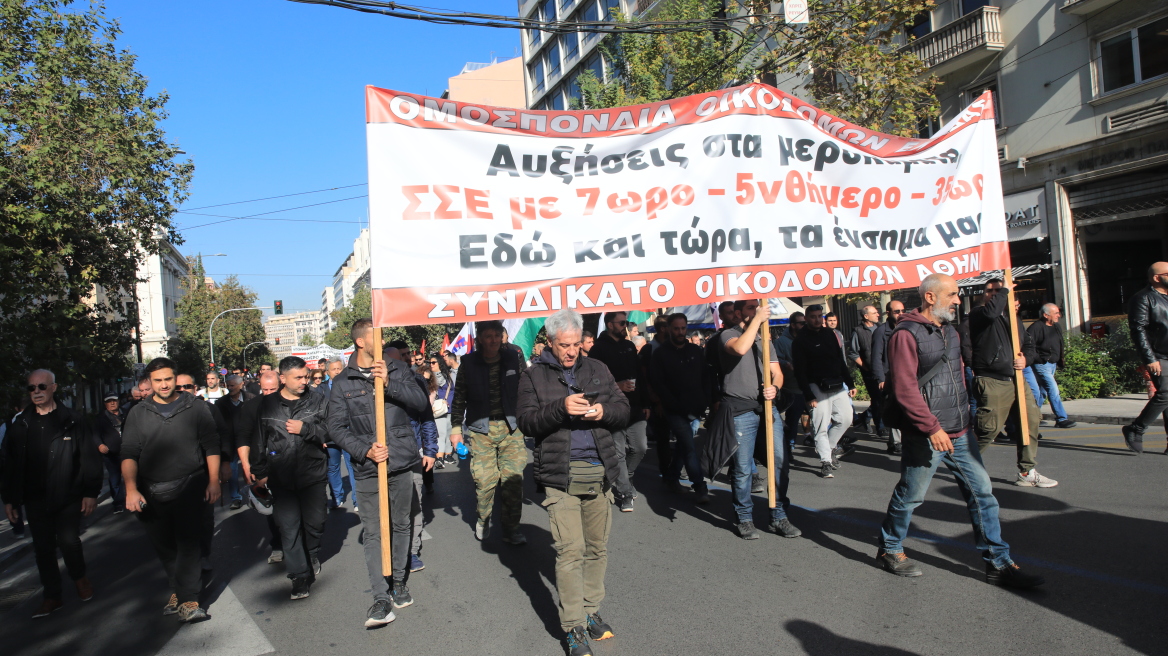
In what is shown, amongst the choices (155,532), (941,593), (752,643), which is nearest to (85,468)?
(155,532)

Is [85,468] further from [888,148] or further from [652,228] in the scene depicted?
[888,148]

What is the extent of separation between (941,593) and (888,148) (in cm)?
310

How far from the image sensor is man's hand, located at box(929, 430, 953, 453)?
4.37 metres

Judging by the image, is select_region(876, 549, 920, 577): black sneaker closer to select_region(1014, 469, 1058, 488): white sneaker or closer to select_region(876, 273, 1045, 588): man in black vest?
select_region(876, 273, 1045, 588): man in black vest

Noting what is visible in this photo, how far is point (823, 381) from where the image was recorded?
26.7 feet

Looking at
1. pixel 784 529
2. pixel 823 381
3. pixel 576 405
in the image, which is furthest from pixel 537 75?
pixel 576 405

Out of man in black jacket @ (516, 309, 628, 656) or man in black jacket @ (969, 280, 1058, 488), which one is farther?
man in black jacket @ (969, 280, 1058, 488)

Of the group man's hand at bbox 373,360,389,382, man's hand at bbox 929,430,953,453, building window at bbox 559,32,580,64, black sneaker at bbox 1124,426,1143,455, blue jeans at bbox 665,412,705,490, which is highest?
building window at bbox 559,32,580,64

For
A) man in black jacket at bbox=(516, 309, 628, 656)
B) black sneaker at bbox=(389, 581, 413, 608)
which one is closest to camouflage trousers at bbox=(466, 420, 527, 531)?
black sneaker at bbox=(389, 581, 413, 608)

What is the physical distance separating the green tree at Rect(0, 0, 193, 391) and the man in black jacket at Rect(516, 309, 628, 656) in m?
10.3

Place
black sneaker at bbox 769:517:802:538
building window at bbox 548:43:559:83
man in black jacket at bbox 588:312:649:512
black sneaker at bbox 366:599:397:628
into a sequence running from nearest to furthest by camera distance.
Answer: black sneaker at bbox 366:599:397:628 → black sneaker at bbox 769:517:802:538 → man in black jacket at bbox 588:312:649:512 → building window at bbox 548:43:559:83

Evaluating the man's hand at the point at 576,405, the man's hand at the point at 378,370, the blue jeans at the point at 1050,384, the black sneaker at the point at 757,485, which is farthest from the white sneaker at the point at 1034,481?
the man's hand at the point at 378,370

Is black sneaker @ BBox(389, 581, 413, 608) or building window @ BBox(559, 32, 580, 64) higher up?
building window @ BBox(559, 32, 580, 64)

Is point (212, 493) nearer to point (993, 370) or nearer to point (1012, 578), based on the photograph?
point (1012, 578)
